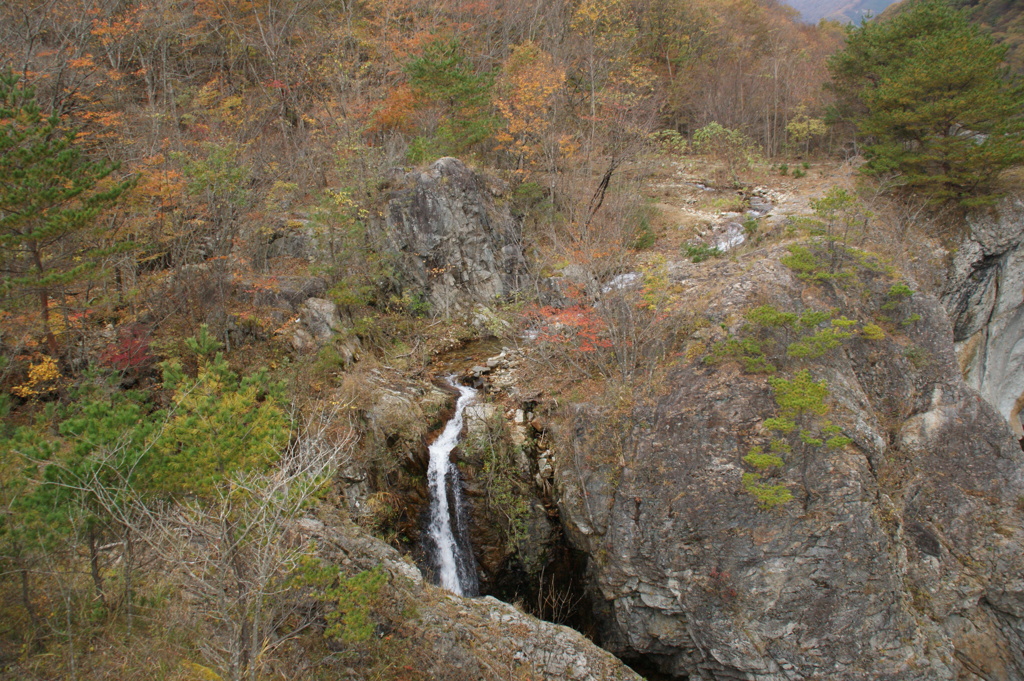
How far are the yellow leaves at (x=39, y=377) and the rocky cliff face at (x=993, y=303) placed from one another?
23.8m

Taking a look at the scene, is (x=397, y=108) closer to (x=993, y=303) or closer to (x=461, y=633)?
(x=461, y=633)

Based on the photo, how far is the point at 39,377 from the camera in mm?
9133

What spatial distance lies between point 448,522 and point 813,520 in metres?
7.16

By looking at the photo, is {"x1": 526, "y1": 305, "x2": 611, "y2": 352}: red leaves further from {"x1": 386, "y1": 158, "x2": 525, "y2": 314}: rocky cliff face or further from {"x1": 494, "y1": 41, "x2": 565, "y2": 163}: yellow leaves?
{"x1": 494, "y1": 41, "x2": 565, "y2": 163}: yellow leaves

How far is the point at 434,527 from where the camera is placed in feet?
33.9

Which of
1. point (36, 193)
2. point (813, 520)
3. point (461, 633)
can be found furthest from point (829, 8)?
point (36, 193)

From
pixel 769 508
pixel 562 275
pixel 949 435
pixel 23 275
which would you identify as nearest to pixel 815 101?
pixel 562 275

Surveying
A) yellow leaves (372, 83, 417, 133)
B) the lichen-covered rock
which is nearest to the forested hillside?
the lichen-covered rock

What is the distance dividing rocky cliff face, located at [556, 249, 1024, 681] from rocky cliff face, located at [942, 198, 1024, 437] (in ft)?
21.2

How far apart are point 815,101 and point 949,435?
20605 mm

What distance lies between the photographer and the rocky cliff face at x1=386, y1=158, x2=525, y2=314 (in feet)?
55.9

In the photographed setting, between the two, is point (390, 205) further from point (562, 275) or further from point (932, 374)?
point (932, 374)

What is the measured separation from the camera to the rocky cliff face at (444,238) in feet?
55.9

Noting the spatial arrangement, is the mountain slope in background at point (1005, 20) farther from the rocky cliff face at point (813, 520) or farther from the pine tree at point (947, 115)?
the rocky cliff face at point (813, 520)
